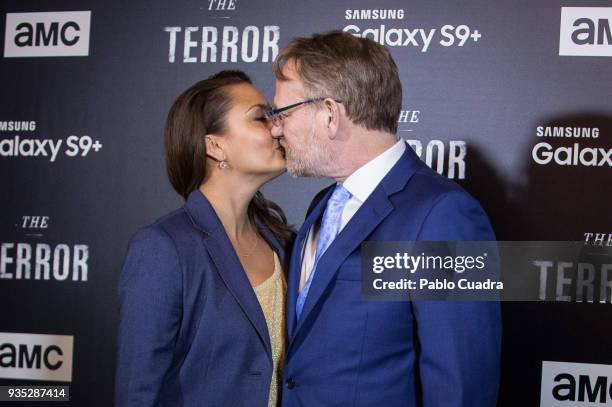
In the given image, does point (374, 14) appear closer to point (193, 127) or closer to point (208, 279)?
point (193, 127)

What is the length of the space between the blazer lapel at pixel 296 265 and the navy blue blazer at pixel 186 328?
0.12 meters

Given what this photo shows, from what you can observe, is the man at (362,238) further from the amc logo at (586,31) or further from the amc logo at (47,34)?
the amc logo at (47,34)

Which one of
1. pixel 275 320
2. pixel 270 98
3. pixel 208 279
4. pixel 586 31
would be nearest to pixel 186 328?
pixel 208 279

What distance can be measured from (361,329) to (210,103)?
0.85 meters

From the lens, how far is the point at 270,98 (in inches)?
117

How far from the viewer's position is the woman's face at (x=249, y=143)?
7.02ft

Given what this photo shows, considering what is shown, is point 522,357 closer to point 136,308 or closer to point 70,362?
point 136,308

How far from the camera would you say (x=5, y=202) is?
10.5ft

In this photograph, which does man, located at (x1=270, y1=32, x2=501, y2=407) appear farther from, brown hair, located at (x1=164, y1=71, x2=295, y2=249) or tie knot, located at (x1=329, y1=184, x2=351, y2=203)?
brown hair, located at (x1=164, y1=71, x2=295, y2=249)

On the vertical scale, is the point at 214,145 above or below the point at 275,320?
above

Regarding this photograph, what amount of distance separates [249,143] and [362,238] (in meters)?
0.57

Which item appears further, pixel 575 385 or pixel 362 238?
pixel 575 385

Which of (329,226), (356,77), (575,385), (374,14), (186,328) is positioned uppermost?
(374,14)

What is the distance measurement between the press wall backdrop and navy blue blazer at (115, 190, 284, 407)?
1001mm
